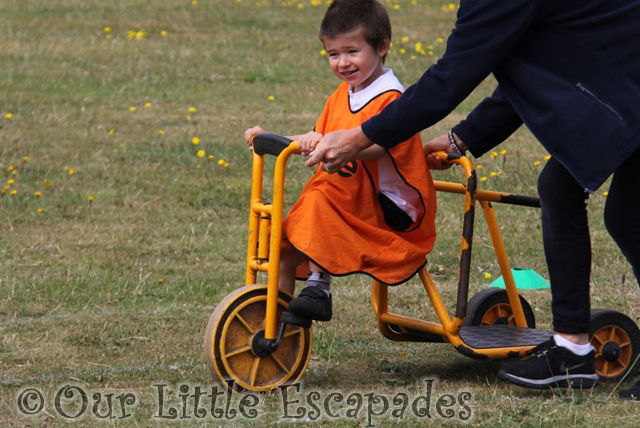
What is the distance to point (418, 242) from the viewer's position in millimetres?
4223

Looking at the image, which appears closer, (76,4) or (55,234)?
(55,234)

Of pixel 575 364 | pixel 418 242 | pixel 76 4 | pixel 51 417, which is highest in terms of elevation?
pixel 76 4

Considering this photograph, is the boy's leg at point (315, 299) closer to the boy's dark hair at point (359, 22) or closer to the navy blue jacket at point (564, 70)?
the navy blue jacket at point (564, 70)

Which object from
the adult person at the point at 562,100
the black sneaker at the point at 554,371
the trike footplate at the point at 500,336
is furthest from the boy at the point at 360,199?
the black sneaker at the point at 554,371

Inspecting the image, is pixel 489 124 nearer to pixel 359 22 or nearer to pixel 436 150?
pixel 436 150

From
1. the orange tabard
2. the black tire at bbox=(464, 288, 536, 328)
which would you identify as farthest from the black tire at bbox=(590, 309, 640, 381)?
the orange tabard

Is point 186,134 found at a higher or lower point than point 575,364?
higher

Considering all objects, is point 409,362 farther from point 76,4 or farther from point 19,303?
point 76,4

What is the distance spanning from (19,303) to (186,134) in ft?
12.8

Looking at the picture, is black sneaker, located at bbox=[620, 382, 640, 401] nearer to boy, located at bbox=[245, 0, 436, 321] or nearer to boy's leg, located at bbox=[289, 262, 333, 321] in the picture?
boy, located at bbox=[245, 0, 436, 321]

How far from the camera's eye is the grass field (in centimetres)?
441

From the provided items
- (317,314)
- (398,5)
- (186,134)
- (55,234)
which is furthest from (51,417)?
(398,5)

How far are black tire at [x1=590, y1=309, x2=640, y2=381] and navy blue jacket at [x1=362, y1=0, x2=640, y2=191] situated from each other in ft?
2.91

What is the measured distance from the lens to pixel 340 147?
3.83 meters
